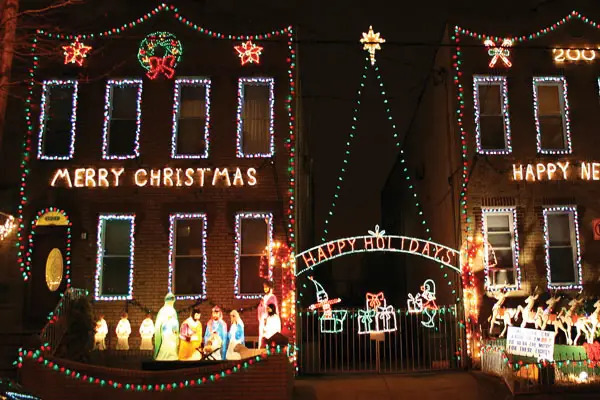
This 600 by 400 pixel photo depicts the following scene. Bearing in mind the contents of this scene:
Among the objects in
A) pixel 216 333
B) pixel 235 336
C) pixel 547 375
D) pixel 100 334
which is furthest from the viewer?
pixel 100 334

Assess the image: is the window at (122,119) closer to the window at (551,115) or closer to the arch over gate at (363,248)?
the arch over gate at (363,248)

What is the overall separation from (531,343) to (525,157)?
5.31 meters

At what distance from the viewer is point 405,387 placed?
43.5ft

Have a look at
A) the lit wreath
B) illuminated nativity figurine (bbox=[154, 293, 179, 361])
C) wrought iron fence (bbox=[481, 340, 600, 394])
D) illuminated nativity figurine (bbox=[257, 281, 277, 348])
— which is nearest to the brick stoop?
illuminated nativity figurine (bbox=[154, 293, 179, 361])

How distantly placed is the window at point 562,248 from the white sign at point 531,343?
2.73 m

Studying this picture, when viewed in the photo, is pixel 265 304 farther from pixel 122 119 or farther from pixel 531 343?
pixel 122 119

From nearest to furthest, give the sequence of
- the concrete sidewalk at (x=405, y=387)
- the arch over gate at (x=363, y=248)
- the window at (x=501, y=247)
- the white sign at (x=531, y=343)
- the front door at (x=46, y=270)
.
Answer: the concrete sidewalk at (x=405, y=387) < the white sign at (x=531, y=343) < the arch over gate at (x=363, y=248) < the window at (x=501, y=247) < the front door at (x=46, y=270)

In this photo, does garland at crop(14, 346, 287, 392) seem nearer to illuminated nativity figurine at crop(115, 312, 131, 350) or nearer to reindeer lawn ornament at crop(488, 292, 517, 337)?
illuminated nativity figurine at crop(115, 312, 131, 350)

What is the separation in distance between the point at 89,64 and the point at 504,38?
1150 centimetres

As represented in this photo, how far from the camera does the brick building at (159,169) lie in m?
15.8

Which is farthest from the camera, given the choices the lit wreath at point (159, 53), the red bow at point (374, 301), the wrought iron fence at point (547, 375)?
the lit wreath at point (159, 53)

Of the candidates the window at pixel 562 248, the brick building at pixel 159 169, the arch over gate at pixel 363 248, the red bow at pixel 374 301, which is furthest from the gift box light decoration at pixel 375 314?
the window at pixel 562 248

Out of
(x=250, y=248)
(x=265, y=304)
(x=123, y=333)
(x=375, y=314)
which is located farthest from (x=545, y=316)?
(x=123, y=333)

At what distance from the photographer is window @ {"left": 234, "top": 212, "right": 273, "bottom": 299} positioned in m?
15.7
